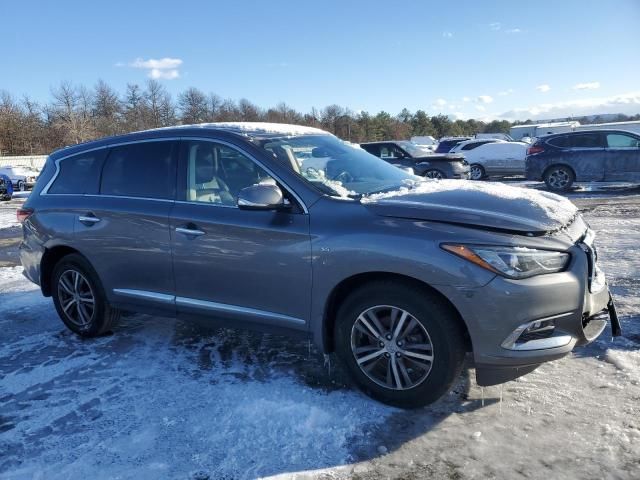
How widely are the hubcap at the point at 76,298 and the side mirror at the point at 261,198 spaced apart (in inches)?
83.8

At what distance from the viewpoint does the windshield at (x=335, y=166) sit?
3816 millimetres

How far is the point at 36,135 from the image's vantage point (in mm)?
57406

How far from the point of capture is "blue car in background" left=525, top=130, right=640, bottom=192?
14.3 m

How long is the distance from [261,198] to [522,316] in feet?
5.73

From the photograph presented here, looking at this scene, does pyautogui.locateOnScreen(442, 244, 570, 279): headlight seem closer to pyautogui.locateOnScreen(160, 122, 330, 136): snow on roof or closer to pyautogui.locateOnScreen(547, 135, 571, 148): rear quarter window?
pyautogui.locateOnScreen(160, 122, 330, 136): snow on roof

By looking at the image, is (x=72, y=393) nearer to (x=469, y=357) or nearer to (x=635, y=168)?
(x=469, y=357)

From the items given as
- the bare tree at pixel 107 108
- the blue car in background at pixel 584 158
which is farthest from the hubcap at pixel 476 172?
the bare tree at pixel 107 108

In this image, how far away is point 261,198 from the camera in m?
3.49

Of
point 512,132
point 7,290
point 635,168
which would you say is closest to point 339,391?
point 7,290

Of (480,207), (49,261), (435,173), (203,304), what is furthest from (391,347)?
(435,173)

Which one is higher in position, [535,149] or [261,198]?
[535,149]

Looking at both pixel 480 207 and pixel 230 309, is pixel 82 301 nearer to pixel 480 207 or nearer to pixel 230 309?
pixel 230 309

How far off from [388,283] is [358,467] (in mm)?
1061

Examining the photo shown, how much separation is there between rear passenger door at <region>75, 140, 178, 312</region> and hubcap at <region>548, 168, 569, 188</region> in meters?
13.5
